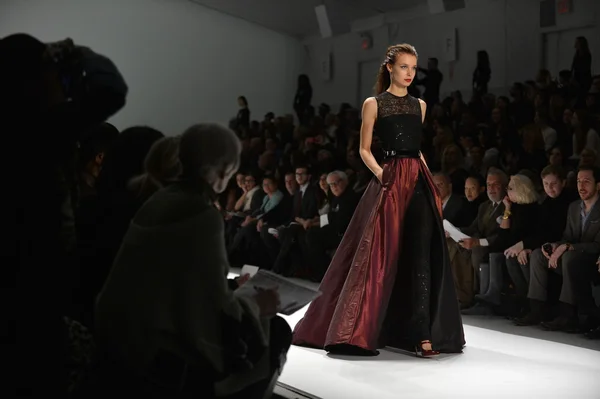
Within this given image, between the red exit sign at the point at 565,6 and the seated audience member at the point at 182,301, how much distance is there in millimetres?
8788

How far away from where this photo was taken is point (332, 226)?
5.93 m

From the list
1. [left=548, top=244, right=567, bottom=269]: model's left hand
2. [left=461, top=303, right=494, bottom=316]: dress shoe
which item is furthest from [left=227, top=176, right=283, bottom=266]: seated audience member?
[left=548, top=244, right=567, bottom=269]: model's left hand

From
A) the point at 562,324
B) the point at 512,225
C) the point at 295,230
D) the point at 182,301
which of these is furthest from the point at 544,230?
the point at 182,301

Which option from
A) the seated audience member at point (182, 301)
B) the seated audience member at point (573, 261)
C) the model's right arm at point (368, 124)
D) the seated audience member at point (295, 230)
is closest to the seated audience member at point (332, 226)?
the seated audience member at point (295, 230)

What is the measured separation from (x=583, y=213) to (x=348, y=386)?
2.26 meters

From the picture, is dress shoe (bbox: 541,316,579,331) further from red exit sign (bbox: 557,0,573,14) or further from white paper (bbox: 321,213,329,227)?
red exit sign (bbox: 557,0,573,14)

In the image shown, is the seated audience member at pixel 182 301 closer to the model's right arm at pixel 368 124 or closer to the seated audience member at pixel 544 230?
the model's right arm at pixel 368 124

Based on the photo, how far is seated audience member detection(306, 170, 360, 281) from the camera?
5848 millimetres

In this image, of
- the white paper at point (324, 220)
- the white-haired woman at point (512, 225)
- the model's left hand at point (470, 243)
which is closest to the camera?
the white-haired woman at point (512, 225)

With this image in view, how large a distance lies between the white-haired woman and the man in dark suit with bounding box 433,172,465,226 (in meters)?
0.42

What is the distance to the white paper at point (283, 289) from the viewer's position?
192 cm

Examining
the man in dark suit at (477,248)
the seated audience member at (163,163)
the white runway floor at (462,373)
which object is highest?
the seated audience member at (163,163)

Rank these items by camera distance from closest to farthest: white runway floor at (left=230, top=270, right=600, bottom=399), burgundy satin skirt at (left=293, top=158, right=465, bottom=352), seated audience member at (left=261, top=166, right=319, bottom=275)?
white runway floor at (left=230, top=270, right=600, bottom=399)
burgundy satin skirt at (left=293, top=158, right=465, bottom=352)
seated audience member at (left=261, top=166, right=319, bottom=275)

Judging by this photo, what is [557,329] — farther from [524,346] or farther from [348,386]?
[348,386]
